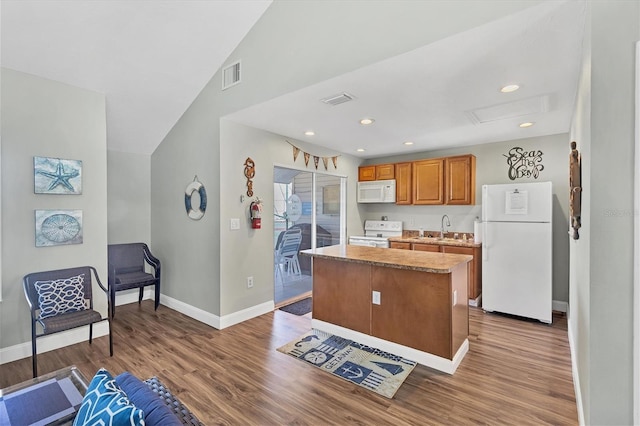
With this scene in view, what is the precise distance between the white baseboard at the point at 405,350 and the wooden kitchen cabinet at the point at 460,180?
7.77 ft

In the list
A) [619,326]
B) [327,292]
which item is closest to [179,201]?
[327,292]

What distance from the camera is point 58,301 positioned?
284cm

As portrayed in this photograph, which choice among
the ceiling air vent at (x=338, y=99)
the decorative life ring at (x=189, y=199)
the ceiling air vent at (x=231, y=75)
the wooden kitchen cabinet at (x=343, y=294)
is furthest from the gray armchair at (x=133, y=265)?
the ceiling air vent at (x=338, y=99)

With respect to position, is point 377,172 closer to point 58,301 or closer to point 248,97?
point 248,97

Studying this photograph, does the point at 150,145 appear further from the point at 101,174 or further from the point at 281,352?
A: the point at 281,352

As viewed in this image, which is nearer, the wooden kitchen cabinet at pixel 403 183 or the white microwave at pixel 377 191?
the wooden kitchen cabinet at pixel 403 183

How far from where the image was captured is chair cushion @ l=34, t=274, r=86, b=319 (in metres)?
2.77

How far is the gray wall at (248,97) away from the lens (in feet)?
6.84

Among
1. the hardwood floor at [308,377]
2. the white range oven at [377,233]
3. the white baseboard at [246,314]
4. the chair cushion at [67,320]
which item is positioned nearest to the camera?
the hardwood floor at [308,377]

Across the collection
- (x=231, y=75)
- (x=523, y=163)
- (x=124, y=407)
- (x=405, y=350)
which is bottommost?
(x=405, y=350)

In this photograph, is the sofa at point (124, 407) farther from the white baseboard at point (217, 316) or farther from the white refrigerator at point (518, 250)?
the white refrigerator at point (518, 250)

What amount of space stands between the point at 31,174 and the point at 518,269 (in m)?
5.51

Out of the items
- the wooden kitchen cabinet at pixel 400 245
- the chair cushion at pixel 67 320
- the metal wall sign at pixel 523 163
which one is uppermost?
the metal wall sign at pixel 523 163

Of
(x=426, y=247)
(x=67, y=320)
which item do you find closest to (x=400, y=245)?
(x=426, y=247)
